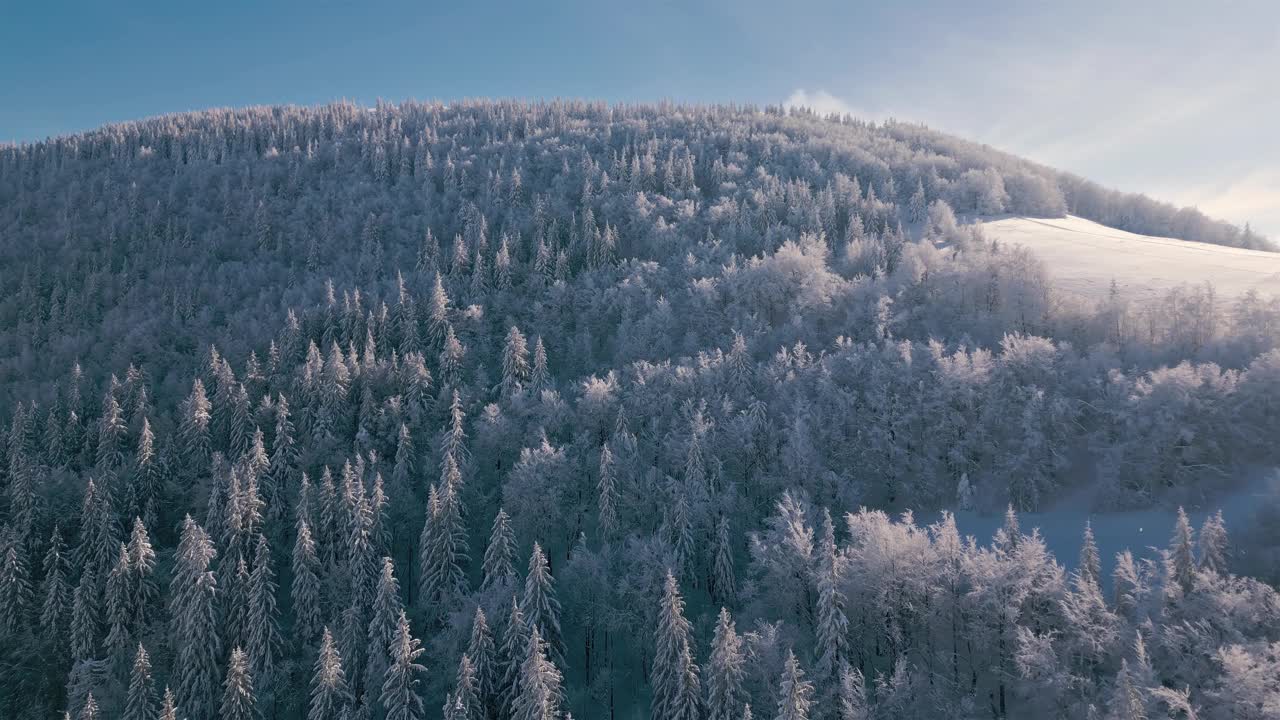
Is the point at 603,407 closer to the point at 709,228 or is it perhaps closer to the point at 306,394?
the point at 306,394

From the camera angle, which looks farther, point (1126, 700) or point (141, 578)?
point (141, 578)

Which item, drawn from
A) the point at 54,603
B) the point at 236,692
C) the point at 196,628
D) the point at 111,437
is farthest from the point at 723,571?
the point at 111,437

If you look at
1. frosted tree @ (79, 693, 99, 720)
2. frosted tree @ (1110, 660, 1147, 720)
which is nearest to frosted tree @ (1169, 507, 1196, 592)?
frosted tree @ (1110, 660, 1147, 720)

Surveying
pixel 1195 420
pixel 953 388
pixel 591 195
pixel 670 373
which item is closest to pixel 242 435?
pixel 670 373

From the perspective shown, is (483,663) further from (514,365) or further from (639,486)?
(514,365)

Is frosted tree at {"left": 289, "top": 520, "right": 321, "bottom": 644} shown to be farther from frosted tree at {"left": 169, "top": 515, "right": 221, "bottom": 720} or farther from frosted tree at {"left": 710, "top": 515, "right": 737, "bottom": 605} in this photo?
frosted tree at {"left": 710, "top": 515, "right": 737, "bottom": 605}

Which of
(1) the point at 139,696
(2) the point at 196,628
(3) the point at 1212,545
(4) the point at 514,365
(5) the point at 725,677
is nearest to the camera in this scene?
(3) the point at 1212,545

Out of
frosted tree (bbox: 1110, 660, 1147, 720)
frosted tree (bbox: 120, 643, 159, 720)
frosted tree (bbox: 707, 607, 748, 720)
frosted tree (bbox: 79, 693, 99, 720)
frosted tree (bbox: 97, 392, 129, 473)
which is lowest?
frosted tree (bbox: 120, 643, 159, 720)
